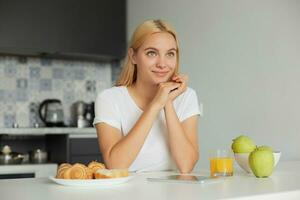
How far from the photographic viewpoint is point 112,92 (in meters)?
1.92

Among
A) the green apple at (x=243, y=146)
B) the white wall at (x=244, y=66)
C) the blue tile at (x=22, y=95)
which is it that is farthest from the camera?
the blue tile at (x=22, y=95)

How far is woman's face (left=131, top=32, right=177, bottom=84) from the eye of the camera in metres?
1.84

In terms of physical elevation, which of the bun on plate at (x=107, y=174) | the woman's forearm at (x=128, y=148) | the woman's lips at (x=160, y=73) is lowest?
the bun on plate at (x=107, y=174)

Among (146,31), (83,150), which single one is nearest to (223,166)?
(146,31)

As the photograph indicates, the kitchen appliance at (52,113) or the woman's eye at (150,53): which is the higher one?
the woman's eye at (150,53)

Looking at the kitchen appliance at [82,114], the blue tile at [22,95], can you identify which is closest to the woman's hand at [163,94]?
the kitchen appliance at [82,114]

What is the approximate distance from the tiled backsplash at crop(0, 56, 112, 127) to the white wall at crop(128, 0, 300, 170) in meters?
1.01

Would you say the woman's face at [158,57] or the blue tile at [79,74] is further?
the blue tile at [79,74]

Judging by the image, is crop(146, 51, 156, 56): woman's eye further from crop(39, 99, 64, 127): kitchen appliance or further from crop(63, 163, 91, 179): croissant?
crop(39, 99, 64, 127): kitchen appliance

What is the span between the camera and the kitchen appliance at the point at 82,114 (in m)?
3.77

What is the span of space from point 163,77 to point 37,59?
2.22 m

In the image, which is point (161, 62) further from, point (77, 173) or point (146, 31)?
point (77, 173)

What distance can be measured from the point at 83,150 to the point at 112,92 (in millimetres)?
1639

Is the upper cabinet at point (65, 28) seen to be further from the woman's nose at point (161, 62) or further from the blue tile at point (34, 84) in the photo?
the woman's nose at point (161, 62)
